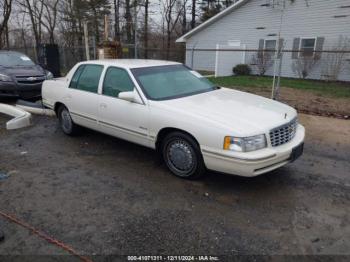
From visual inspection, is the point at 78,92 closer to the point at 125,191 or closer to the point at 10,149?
the point at 10,149

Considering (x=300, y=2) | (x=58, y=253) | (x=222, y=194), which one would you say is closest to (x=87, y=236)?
(x=58, y=253)

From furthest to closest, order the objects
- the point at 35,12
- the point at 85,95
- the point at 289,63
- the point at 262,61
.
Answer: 1. the point at 35,12
2. the point at 262,61
3. the point at 289,63
4. the point at 85,95

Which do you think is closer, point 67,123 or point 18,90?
point 67,123

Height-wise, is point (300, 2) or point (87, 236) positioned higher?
point (300, 2)

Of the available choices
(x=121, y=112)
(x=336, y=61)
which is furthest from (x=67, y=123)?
(x=336, y=61)

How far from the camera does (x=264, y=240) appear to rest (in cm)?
301

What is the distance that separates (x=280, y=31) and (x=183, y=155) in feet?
52.6

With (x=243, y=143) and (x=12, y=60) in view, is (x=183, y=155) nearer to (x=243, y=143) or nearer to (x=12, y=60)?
(x=243, y=143)

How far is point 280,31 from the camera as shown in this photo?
1778 cm

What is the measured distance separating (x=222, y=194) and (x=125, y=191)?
4.10 ft

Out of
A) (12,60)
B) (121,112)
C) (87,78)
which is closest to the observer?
(121,112)

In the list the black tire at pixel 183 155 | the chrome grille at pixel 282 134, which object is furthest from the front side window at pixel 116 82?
the chrome grille at pixel 282 134

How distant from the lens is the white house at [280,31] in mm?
15938

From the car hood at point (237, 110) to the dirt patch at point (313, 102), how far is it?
458cm
